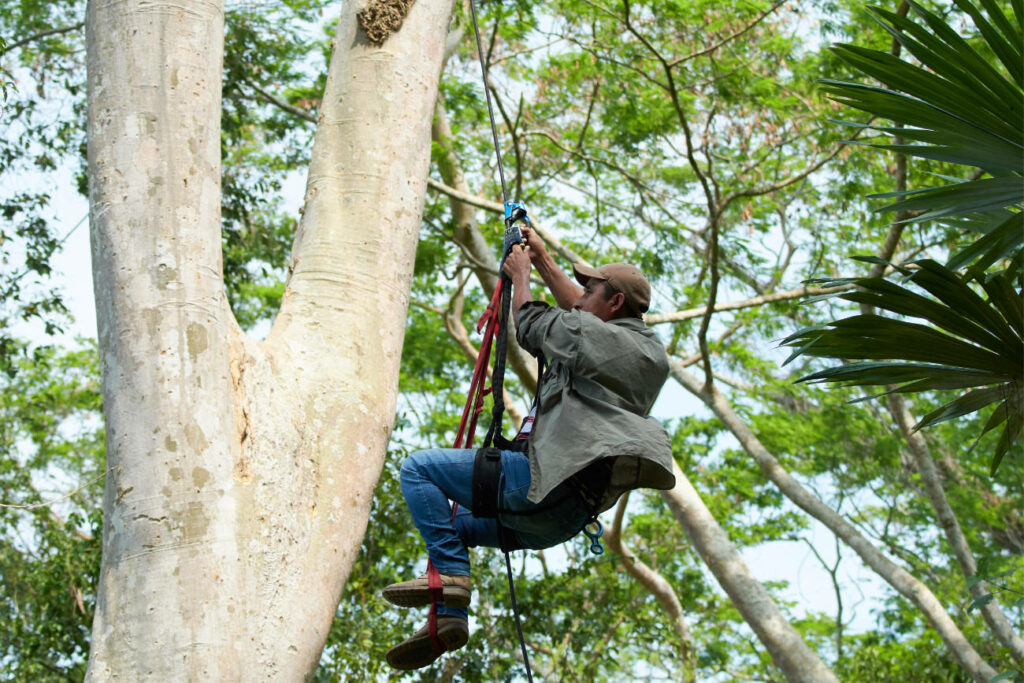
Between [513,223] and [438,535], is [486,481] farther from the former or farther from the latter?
[513,223]

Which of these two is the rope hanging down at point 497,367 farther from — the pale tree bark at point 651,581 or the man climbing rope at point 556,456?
the pale tree bark at point 651,581

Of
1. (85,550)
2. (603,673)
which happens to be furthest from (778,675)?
(85,550)

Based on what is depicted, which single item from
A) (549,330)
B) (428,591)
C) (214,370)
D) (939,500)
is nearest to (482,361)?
(549,330)

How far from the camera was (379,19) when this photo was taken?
330cm

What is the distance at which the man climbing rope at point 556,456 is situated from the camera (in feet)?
10.1

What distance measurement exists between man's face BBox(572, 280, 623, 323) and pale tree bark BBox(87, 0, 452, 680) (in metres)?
0.67

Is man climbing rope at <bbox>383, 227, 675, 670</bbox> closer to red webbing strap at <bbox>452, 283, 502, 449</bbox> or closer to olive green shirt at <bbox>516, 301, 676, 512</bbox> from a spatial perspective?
olive green shirt at <bbox>516, 301, 676, 512</bbox>

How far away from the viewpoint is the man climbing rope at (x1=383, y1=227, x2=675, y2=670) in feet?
10.1

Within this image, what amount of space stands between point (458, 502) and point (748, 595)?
4831mm

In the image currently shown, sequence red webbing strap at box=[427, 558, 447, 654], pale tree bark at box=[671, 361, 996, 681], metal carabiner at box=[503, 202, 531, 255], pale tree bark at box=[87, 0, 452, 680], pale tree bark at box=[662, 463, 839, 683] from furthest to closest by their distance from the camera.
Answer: pale tree bark at box=[671, 361, 996, 681]
pale tree bark at box=[662, 463, 839, 683]
metal carabiner at box=[503, 202, 531, 255]
red webbing strap at box=[427, 558, 447, 654]
pale tree bark at box=[87, 0, 452, 680]

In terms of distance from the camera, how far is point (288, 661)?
7.75 ft

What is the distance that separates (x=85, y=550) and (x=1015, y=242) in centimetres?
678

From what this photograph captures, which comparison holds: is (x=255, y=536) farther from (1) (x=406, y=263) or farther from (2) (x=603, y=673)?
(2) (x=603, y=673)

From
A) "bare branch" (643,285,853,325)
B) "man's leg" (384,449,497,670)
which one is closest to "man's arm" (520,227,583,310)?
"man's leg" (384,449,497,670)
